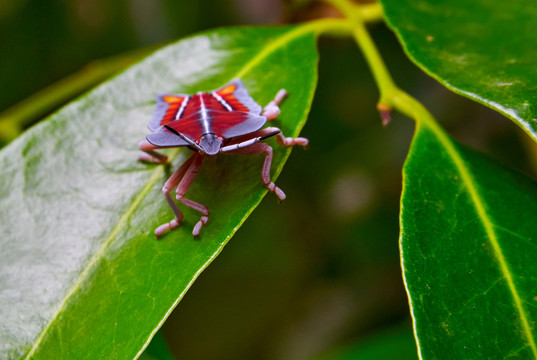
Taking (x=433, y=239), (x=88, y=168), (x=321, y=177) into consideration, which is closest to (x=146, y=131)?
(x=88, y=168)

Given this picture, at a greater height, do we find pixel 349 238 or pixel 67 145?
pixel 67 145

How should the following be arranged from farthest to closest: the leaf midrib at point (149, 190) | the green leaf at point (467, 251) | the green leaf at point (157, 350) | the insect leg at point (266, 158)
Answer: the green leaf at point (157, 350) → the insect leg at point (266, 158) → the leaf midrib at point (149, 190) → the green leaf at point (467, 251)

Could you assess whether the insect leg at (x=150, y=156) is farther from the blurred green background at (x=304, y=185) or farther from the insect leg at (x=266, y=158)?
the blurred green background at (x=304, y=185)

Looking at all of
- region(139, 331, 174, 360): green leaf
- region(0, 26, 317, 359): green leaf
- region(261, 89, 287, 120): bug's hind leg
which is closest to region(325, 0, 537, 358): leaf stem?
region(0, 26, 317, 359): green leaf

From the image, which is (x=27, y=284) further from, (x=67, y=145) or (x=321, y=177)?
(x=321, y=177)

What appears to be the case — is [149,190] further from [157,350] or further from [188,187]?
[157,350]

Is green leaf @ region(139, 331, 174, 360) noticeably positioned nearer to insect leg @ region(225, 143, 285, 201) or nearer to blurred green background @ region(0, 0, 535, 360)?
insect leg @ region(225, 143, 285, 201)

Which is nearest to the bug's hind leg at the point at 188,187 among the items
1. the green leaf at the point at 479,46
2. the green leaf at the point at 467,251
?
the green leaf at the point at 467,251
